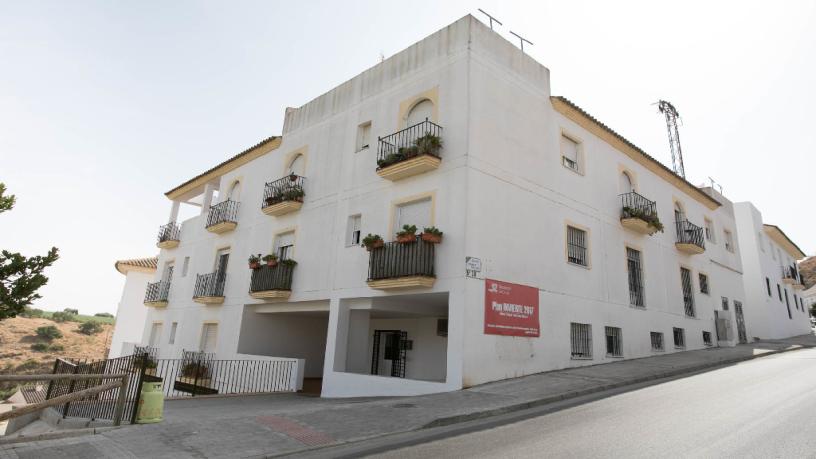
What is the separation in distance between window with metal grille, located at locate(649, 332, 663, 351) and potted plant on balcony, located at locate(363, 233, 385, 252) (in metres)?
11.6

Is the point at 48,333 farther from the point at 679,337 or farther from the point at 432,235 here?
the point at 679,337

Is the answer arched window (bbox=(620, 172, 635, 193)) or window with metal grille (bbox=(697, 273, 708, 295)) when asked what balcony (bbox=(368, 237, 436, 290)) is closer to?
arched window (bbox=(620, 172, 635, 193))

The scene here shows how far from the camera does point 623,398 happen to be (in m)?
9.52

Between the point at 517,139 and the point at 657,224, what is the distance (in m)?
7.71

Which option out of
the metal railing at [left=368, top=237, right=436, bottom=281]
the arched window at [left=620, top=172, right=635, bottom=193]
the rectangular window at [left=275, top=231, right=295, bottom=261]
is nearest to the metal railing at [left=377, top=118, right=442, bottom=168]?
the metal railing at [left=368, top=237, right=436, bottom=281]

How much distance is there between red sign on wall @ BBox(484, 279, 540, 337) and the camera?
39.7 ft

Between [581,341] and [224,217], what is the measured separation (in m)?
16.3

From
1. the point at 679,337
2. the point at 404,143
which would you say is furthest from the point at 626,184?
the point at 404,143

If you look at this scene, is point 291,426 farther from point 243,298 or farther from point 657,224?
point 657,224

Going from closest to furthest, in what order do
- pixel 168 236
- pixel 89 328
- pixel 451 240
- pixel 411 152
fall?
pixel 451 240, pixel 411 152, pixel 168 236, pixel 89 328

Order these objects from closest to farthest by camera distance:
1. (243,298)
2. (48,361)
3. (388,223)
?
(388,223)
(243,298)
(48,361)

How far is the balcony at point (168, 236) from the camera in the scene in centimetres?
2581

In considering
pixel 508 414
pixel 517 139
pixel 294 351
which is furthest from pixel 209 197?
pixel 508 414

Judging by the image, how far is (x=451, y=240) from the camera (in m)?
12.3
